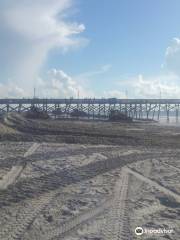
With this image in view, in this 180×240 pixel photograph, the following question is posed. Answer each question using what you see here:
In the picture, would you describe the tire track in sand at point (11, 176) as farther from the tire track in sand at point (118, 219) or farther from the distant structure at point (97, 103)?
the distant structure at point (97, 103)

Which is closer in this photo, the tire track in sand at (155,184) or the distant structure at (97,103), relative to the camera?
the tire track in sand at (155,184)

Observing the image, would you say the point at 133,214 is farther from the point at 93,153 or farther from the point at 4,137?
the point at 4,137

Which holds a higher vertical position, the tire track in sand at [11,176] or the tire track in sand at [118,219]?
the tire track in sand at [118,219]

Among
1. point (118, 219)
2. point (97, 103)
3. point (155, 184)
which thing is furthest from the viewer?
point (97, 103)

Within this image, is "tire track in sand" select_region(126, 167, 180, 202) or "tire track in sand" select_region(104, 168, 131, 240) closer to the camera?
"tire track in sand" select_region(104, 168, 131, 240)

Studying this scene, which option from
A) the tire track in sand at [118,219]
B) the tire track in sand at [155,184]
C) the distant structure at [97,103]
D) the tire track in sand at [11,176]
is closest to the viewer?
the tire track in sand at [118,219]

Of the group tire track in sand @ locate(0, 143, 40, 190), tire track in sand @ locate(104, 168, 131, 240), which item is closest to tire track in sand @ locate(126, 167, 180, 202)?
tire track in sand @ locate(104, 168, 131, 240)

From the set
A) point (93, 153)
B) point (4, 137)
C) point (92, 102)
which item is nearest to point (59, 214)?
point (93, 153)

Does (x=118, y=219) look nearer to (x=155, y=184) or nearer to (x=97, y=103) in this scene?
(x=155, y=184)

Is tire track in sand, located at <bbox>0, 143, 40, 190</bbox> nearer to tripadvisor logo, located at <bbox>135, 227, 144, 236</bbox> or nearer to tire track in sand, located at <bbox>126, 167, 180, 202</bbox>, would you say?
tire track in sand, located at <bbox>126, 167, 180, 202</bbox>

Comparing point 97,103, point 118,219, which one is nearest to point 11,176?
point 118,219

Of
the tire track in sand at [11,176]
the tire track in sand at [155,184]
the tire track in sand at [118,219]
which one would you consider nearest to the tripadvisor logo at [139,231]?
the tire track in sand at [118,219]

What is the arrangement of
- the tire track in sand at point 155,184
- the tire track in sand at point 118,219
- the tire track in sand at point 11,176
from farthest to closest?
1. the tire track in sand at point 11,176
2. the tire track in sand at point 155,184
3. the tire track in sand at point 118,219

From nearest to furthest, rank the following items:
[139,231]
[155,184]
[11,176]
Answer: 1. [139,231]
2. [155,184]
3. [11,176]
